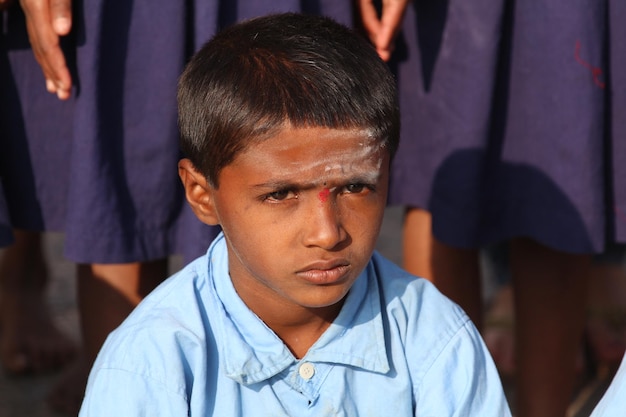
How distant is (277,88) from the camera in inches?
77.7

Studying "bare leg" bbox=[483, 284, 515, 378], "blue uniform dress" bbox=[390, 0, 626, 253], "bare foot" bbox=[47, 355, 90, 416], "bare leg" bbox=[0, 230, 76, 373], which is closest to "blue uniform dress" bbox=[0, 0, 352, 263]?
"blue uniform dress" bbox=[390, 0, 626, 253]

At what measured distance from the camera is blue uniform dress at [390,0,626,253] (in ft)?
8.37

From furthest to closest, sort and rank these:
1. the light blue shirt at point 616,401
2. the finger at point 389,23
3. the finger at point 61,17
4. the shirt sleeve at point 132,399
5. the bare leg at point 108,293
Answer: the bare leg at point 108,293, the finger at point 389,23, the finger at point 61,17, the shirt sleeve at point 132,399, the light blue shirt at point 616,401

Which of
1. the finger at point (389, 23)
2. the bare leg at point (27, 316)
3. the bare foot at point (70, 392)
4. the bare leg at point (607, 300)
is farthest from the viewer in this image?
the bare leg at point (607, 300)

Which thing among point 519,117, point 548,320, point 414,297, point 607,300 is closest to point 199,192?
point 414,297

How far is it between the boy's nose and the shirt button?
291 millimetres

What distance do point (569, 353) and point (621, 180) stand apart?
51 centimetres

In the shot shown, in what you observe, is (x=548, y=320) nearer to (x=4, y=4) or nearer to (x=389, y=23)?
(x=389, y=23)

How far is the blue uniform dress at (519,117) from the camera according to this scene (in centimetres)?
255

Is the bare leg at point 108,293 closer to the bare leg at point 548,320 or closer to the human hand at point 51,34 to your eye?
the human hand at point 51,34

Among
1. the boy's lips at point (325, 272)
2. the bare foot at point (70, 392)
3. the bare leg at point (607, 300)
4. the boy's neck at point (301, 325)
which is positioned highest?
the boy's lips at point (325, 272)

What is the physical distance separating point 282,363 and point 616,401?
2.11 ft

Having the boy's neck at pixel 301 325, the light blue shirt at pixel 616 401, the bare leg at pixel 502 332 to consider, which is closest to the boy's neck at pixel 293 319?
the boy's neck at pixel 301 325

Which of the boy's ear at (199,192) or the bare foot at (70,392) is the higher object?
the boy's ear at (199,192)
